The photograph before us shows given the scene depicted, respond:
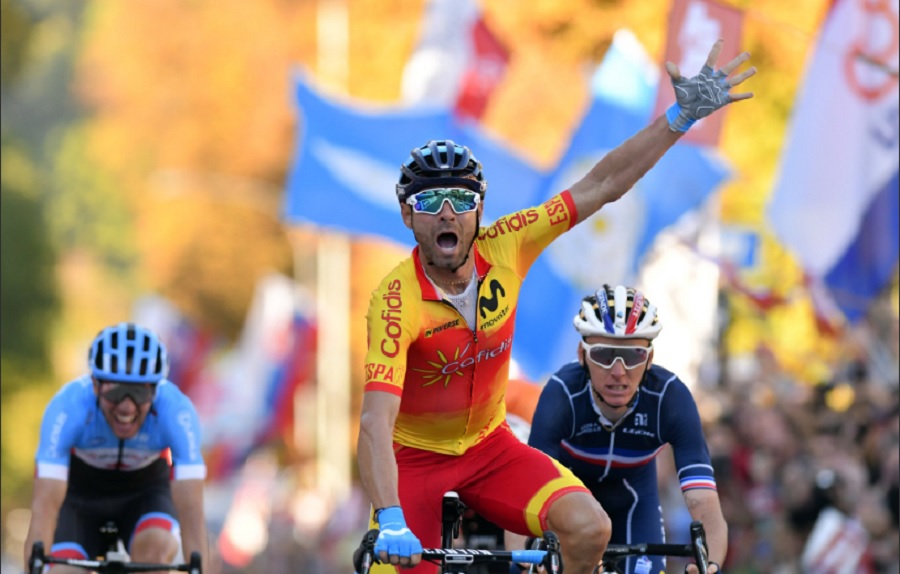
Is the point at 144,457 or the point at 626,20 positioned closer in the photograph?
the point at 144,457

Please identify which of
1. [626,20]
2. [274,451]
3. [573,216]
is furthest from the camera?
[274,451]

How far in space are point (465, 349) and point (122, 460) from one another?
3.59 meters

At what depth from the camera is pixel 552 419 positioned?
10.6 metres

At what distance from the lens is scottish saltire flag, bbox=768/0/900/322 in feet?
52.6

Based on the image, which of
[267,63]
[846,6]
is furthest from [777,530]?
[267,63]

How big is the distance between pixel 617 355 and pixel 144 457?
11.2 feet

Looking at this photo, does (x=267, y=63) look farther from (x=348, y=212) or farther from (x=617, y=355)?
(x=617, y=355)

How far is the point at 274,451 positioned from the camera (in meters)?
58.0

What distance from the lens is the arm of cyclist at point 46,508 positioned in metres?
A: 11.2

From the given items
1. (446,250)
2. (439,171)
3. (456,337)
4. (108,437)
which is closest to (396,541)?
(456,337)

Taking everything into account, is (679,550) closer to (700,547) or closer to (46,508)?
(700,547)

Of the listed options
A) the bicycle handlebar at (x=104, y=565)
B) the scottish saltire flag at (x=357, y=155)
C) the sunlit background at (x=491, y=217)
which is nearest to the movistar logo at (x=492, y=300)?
the bicycle handlebar at (x=104, y=565)

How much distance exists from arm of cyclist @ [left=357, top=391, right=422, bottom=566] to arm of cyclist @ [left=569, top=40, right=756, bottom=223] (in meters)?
1.59

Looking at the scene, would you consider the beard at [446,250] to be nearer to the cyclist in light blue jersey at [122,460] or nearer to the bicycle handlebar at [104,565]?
the bicycle handlebar at [104,565]
